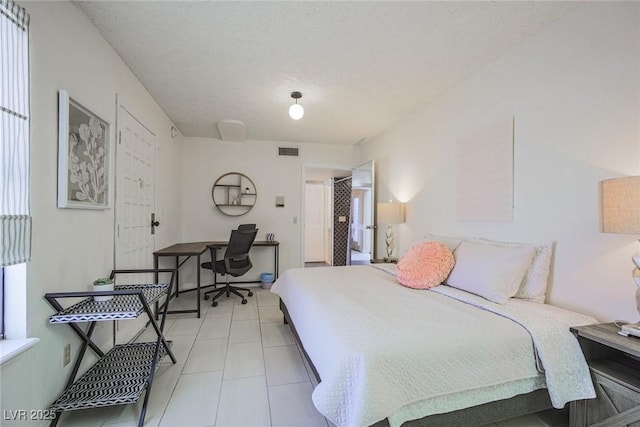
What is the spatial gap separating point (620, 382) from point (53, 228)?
2.92 metres

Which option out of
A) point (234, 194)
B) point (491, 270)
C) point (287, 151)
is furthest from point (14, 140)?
point (287, 151)

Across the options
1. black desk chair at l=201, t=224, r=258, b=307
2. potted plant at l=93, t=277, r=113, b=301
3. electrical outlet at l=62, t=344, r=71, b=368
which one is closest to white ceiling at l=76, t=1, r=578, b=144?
black desk chair at l=201, t=224, r=258, b=307

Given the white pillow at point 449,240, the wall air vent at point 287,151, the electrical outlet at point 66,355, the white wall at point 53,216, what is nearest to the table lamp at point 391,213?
the white pillow at point 449,240

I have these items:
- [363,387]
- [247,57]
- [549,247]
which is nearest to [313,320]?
[363,387]

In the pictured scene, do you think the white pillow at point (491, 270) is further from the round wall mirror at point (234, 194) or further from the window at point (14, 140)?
the round wall mirror at point (234, 194)

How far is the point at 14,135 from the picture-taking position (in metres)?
1.25

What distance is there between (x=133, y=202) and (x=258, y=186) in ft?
7.68

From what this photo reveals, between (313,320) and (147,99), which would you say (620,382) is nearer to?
Result: (313,320)

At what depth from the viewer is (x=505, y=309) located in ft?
5.49

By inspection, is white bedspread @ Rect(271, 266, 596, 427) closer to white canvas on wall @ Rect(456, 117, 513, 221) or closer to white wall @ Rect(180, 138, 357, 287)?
white canvas on wall @ Rect(456, 117, 513, 221)

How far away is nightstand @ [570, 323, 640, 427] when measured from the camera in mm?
1248

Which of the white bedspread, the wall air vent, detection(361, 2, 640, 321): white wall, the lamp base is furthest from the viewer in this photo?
the wall air vent

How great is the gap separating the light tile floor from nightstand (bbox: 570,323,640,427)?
0.26 m

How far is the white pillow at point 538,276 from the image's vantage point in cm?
187
